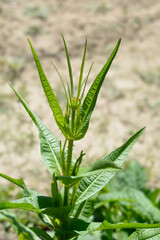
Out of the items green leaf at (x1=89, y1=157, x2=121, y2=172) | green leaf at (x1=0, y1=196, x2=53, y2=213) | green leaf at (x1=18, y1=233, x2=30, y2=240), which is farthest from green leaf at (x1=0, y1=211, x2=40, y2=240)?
green leaf at (x1=89, y1=157, x2=121, y2=172)

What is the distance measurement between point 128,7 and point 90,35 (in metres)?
0.83

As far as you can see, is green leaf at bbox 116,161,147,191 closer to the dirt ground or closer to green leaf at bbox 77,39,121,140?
the dirt ground

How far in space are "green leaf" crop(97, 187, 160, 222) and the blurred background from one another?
76 cm

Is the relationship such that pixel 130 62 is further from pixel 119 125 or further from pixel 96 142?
pixel 96 142

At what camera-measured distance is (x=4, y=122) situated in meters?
3.35

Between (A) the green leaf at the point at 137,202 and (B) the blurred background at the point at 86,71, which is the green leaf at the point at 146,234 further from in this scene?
(B) the blurred background at the point at 86,71

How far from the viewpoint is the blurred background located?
3.14 metres

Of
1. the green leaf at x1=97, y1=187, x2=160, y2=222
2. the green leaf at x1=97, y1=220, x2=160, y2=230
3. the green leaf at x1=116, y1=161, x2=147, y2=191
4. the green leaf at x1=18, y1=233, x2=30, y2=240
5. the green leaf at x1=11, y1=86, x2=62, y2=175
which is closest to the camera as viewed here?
the green leaf at x1=97, y1=220, x2=160, y2=230

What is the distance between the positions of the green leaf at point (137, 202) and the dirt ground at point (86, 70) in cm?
73

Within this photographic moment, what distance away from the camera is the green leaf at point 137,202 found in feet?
6.67

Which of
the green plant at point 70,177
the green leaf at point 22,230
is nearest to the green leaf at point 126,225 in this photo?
the green plant at point 70,177

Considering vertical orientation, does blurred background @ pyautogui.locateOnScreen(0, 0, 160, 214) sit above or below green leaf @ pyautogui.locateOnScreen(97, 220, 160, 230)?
above

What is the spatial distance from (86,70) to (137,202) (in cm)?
221

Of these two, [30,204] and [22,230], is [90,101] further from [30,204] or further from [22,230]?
[22,230]
